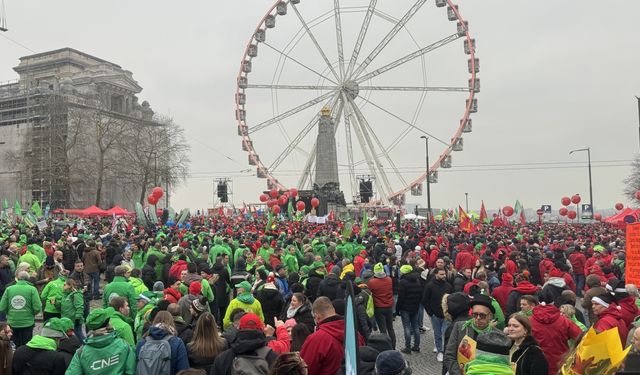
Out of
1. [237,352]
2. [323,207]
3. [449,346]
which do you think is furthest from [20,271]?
[323,207]

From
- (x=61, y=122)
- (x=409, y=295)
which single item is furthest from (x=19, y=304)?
(x=61, y=122)

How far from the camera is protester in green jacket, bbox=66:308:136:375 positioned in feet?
15.2

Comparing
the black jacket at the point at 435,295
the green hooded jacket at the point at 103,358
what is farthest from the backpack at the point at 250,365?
the black jacket at the point at 435,295

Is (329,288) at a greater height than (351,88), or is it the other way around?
(351,88)

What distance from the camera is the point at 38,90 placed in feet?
208

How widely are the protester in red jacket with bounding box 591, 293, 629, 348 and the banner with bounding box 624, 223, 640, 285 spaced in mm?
3349

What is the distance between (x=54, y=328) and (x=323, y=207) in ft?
135

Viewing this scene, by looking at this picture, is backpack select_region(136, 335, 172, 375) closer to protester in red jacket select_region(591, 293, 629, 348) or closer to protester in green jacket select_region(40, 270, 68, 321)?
protester in green jacket select_region(40, 270, 68, 321)

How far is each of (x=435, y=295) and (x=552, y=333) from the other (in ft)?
11.5

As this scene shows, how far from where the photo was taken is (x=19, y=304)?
300 inches

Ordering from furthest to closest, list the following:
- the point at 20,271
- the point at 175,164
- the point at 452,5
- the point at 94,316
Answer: the point at 175,164, the point at 452,5, the point at 20,271, the point at 94,316

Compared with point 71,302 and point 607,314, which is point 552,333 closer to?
point 607,314

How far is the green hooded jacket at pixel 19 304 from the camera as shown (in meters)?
7.61

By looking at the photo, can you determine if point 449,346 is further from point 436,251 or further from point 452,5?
point 452,5
